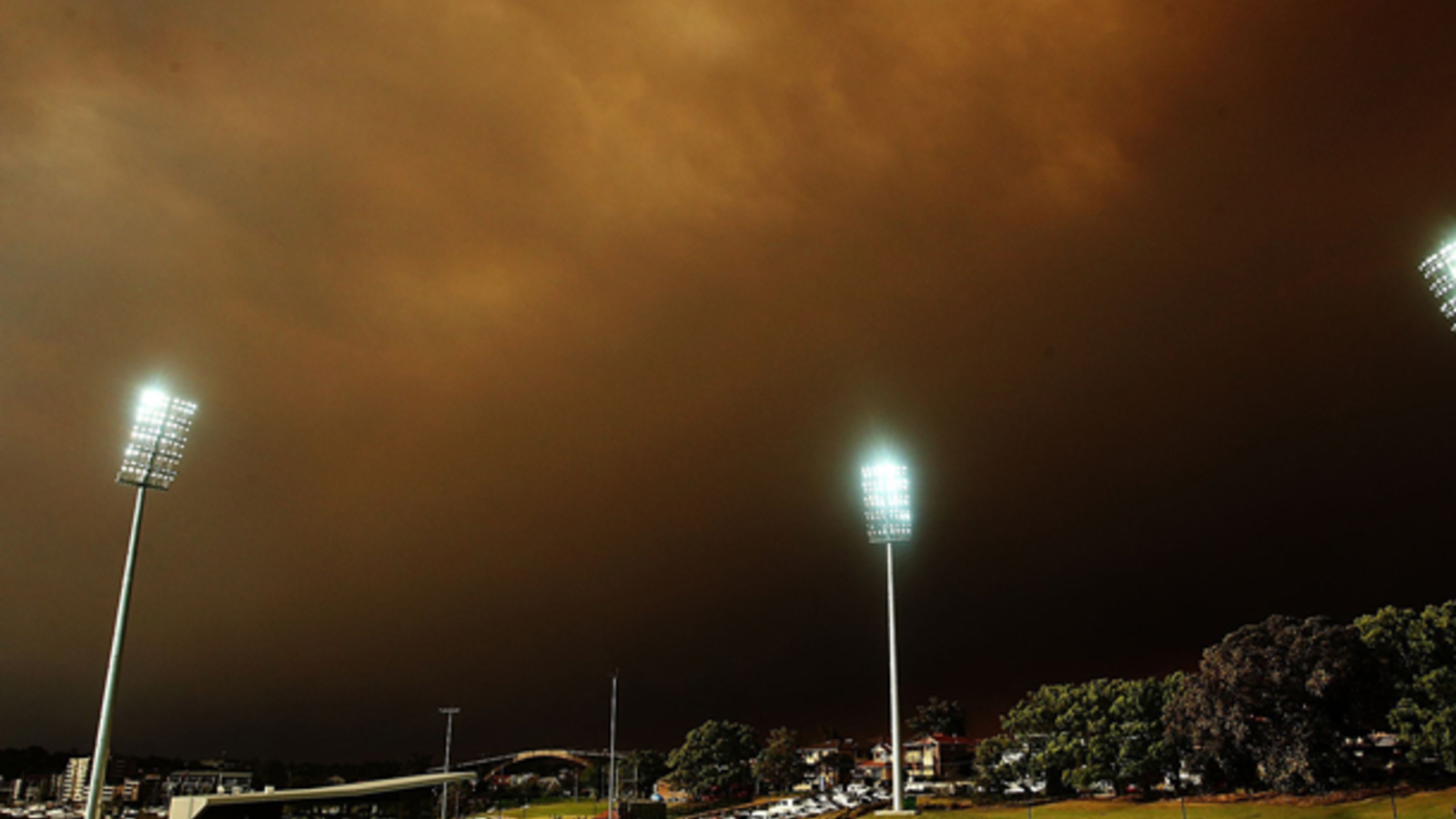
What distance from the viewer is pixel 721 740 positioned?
320 ft

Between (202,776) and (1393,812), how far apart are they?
176m

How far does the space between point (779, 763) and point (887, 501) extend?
5825cm

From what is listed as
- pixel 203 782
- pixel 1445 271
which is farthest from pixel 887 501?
pixel 203 782

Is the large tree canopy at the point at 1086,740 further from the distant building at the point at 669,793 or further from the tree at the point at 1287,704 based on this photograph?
the distant building at the point at 669,793

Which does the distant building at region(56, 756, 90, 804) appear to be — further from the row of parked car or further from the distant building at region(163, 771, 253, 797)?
the row of parked car

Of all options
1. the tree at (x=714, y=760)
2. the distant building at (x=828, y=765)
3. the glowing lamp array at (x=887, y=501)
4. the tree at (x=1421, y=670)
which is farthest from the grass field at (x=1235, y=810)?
the distant building at (x=828, y=765)

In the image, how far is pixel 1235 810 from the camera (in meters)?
55.1

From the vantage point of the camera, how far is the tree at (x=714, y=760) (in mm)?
95875

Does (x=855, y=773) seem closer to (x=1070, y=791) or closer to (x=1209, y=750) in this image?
(x=1070, y=791)

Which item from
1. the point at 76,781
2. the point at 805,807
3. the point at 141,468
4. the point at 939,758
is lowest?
the point at 76,781

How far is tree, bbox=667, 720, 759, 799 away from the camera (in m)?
95.9

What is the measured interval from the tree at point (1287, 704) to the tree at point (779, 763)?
4821 centimetres

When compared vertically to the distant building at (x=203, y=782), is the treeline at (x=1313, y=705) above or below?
above

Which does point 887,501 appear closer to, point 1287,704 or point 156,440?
point 1287,704
